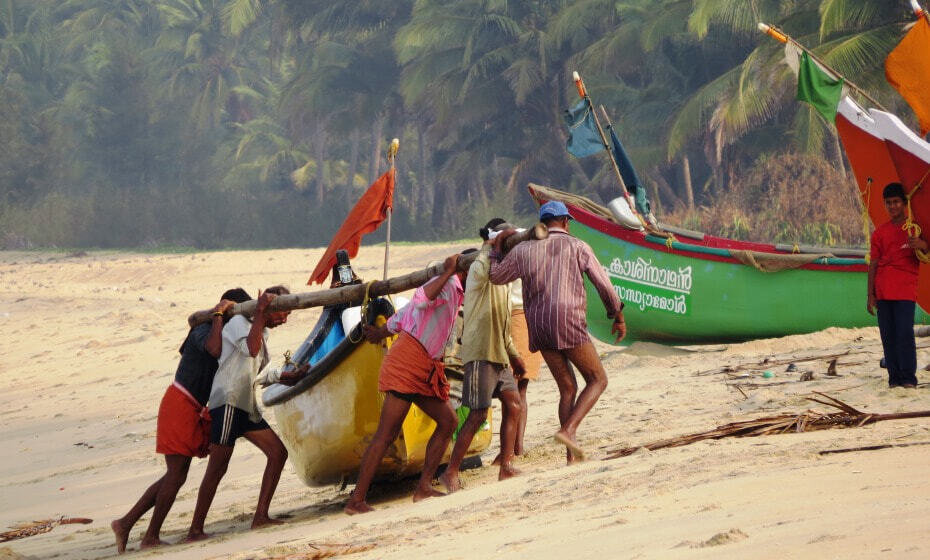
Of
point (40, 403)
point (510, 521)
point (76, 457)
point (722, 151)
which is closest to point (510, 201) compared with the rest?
point (722, 151)

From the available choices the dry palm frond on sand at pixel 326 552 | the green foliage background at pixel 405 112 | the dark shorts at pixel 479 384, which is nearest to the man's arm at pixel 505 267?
the dark shorts at pixel 479 384

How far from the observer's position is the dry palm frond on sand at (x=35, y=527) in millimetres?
7605

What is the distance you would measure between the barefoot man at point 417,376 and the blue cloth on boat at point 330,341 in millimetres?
877

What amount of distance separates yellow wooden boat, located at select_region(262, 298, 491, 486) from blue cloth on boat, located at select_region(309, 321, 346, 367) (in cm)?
22

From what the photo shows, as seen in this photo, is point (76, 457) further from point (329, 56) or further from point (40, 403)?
point (329, 56)

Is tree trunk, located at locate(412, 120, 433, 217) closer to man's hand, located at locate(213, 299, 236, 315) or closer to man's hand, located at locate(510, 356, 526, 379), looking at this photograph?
man's hand, located at locate(510, 356, 526, 379)

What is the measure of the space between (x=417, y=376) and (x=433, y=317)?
31cm

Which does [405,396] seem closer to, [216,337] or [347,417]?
[347,417]

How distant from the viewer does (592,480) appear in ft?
18.2

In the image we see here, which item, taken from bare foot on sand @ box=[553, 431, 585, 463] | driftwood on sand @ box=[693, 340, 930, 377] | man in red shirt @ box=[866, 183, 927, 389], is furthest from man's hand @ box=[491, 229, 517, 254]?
driftwood on sand @ box=[693, 340, 930, 377]

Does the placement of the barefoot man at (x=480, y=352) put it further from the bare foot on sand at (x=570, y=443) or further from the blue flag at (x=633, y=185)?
the blue flag at (x=633, y=185)

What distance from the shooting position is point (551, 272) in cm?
654

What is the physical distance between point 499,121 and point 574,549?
108ft

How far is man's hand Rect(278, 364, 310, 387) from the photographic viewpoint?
7102 millimetres
